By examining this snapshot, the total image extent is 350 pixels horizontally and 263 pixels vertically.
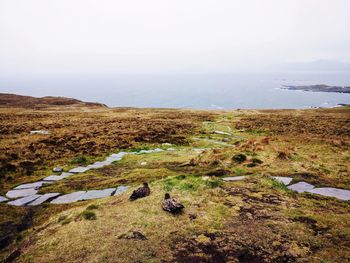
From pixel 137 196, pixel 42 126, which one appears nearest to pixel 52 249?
pixel 137 196

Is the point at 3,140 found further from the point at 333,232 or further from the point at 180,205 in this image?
the point at 333,232

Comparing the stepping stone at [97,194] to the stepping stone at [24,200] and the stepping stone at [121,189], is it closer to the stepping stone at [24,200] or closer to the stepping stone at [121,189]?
the stepping stone at [121,189]

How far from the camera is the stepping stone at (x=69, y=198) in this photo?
11789mm

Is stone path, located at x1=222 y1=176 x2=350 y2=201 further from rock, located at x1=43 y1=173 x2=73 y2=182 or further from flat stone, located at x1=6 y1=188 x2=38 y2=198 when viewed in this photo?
rock, located at x1=43 y1=173 x2=73 y2=182

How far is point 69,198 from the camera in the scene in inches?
476

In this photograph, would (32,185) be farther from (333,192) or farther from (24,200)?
(333,192)

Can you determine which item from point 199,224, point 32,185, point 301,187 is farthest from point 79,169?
point 301,187

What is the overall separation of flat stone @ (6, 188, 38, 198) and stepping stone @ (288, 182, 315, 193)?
442 inches

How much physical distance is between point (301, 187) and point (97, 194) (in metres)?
8.20

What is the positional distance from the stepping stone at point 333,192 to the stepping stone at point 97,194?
787 centimetres

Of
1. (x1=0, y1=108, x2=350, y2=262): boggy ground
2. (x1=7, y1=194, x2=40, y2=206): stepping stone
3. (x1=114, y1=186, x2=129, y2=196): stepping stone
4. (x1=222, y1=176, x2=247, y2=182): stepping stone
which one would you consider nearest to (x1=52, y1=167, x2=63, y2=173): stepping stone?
(x1=0, y1=108, x2=350, y2=262): boggy ground

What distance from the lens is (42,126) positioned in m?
35.5

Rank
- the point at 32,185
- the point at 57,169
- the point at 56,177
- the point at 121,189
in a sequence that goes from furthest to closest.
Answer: the point at 57,169, the point at 56,177, the point at 32,185, the point at 121,189

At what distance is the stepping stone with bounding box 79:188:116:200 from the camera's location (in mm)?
11828
